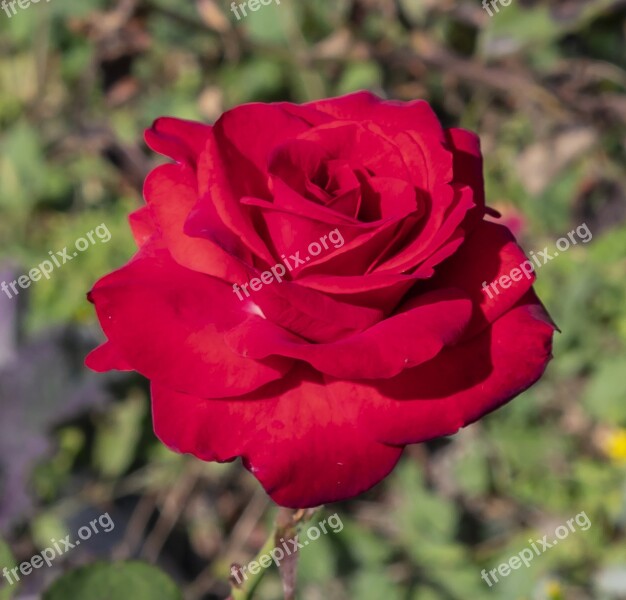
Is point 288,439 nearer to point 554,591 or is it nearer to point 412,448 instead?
point 554,591

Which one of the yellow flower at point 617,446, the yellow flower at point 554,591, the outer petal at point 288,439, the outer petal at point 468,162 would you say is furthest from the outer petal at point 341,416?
the yellow flower at point 617,446

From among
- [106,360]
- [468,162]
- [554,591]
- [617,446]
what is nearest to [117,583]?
[106,360]

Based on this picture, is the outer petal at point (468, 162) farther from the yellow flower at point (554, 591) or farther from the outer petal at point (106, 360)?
the yellow flower at point (554, 591)

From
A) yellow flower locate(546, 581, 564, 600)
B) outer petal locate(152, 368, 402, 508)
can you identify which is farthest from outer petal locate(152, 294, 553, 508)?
yellow flower locate(546, 581, 564, 600)

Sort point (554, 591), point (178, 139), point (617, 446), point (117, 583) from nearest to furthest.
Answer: point (178, 139), point (117, 583), point (554, 591), point (617, 446)

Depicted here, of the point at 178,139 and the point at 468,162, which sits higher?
the point at 178,139

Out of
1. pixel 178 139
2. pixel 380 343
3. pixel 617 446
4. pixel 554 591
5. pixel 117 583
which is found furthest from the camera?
pixel 617 446

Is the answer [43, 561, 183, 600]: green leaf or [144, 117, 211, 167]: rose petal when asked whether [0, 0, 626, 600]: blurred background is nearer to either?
[43, 561, 183, 600]: green leaf
